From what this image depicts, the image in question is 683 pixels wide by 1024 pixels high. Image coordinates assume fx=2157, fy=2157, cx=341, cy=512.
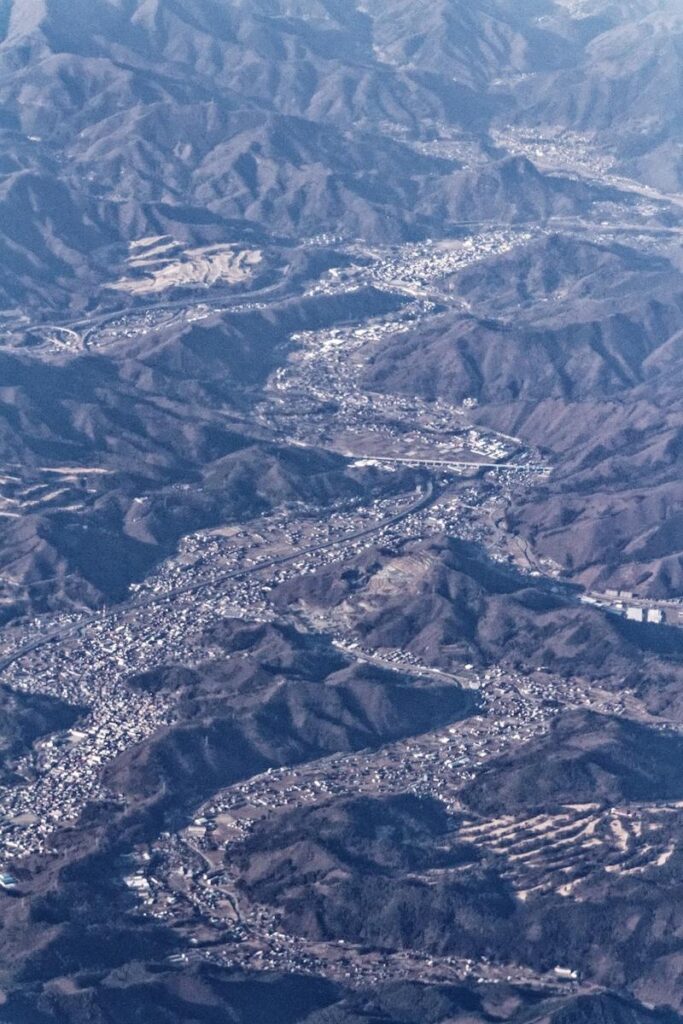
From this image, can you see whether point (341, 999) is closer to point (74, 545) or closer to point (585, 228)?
point (74, 545)

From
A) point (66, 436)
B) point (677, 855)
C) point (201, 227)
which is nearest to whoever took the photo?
point (677, 855)

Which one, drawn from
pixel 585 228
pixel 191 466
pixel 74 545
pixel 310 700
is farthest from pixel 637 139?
pixel 310 700

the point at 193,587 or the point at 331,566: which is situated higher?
the point at 331,566

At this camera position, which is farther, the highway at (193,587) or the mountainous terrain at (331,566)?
the highway at (193,587)

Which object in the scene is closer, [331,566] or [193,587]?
[193,587]

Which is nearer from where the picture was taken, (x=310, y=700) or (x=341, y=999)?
(x=341, y=999)

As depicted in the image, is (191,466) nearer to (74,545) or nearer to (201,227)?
(74,545)

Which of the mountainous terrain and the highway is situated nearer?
the mountainous terrain

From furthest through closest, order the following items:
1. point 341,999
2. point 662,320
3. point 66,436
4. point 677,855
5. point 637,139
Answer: point 637,139, point 662,320, point 66,436, point 677,855, point 341,999
